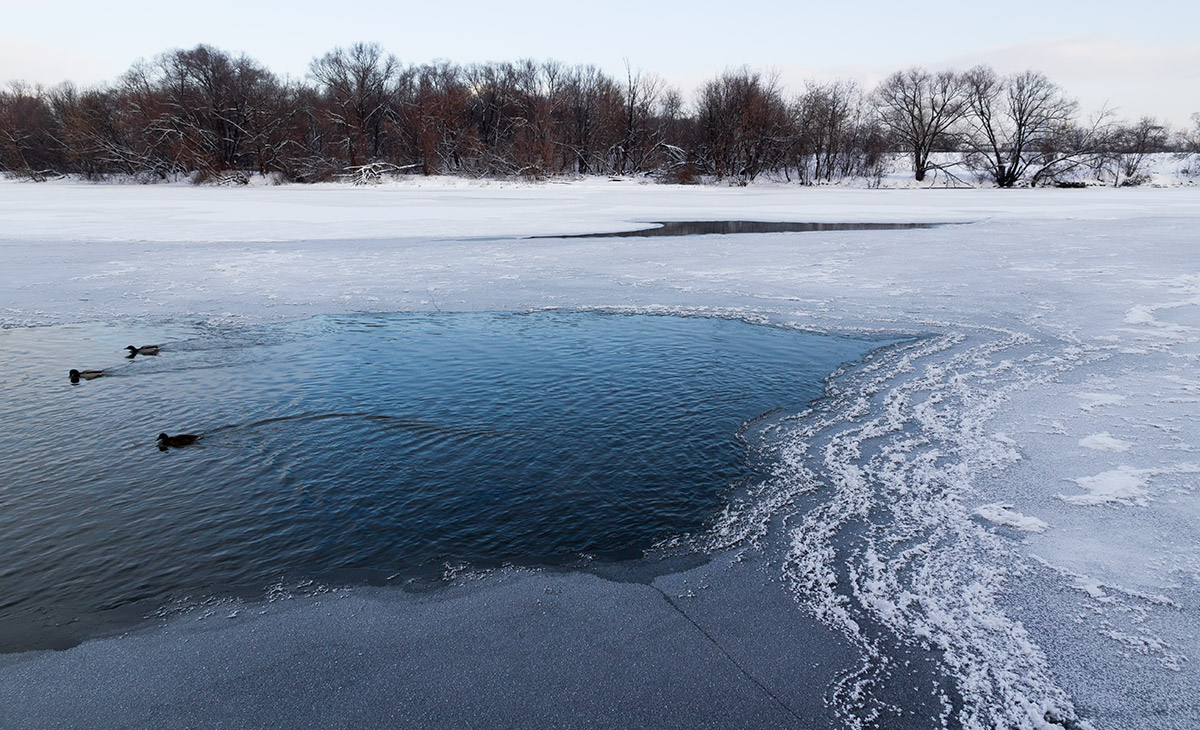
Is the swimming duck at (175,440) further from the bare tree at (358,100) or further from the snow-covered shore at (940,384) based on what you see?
the bare tree at (358,100)

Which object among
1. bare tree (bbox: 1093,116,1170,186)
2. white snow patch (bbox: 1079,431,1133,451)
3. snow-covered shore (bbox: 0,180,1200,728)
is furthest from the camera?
bare tree (bbox: 1093,116,1170,186)

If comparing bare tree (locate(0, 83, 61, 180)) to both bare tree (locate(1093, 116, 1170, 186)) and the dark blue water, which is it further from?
bare tree (locate(1093, 116, 1170, 186))

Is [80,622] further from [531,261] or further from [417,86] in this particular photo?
[417,86]

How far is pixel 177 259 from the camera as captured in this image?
13688mm

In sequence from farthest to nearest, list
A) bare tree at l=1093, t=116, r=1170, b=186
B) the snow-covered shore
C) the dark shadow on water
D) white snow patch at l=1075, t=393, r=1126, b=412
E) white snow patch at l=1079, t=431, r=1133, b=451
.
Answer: bare tree at l=1093, t=116, r=1170, b=186 < the dark shadow on water < white snow patch at l=1075, t=393, r=1126, b=412 < white snow patch at l=1079, t=431, r=1133, b=451 < the snow-covered shore

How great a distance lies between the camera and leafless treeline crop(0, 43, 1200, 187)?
145 ft

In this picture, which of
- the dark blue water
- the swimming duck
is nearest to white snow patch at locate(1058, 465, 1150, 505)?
the dark blue water

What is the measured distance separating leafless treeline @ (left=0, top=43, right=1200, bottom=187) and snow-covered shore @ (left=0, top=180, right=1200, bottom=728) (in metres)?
26.9

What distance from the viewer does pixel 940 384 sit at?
6438mm

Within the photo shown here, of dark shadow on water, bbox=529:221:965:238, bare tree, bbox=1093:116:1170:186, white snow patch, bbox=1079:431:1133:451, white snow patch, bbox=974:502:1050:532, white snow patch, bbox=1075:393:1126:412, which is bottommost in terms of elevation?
white snow patch, bbox=974:502:1050:532

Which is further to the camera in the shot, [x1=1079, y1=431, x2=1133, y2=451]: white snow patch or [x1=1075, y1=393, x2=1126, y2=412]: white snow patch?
[x1=1075, y1=393, x2=1126, y2=412]: white snow patch

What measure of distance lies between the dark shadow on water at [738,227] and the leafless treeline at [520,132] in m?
25.2

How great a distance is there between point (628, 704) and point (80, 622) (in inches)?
100

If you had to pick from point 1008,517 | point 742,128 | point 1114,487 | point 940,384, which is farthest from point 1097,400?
point 742,128
